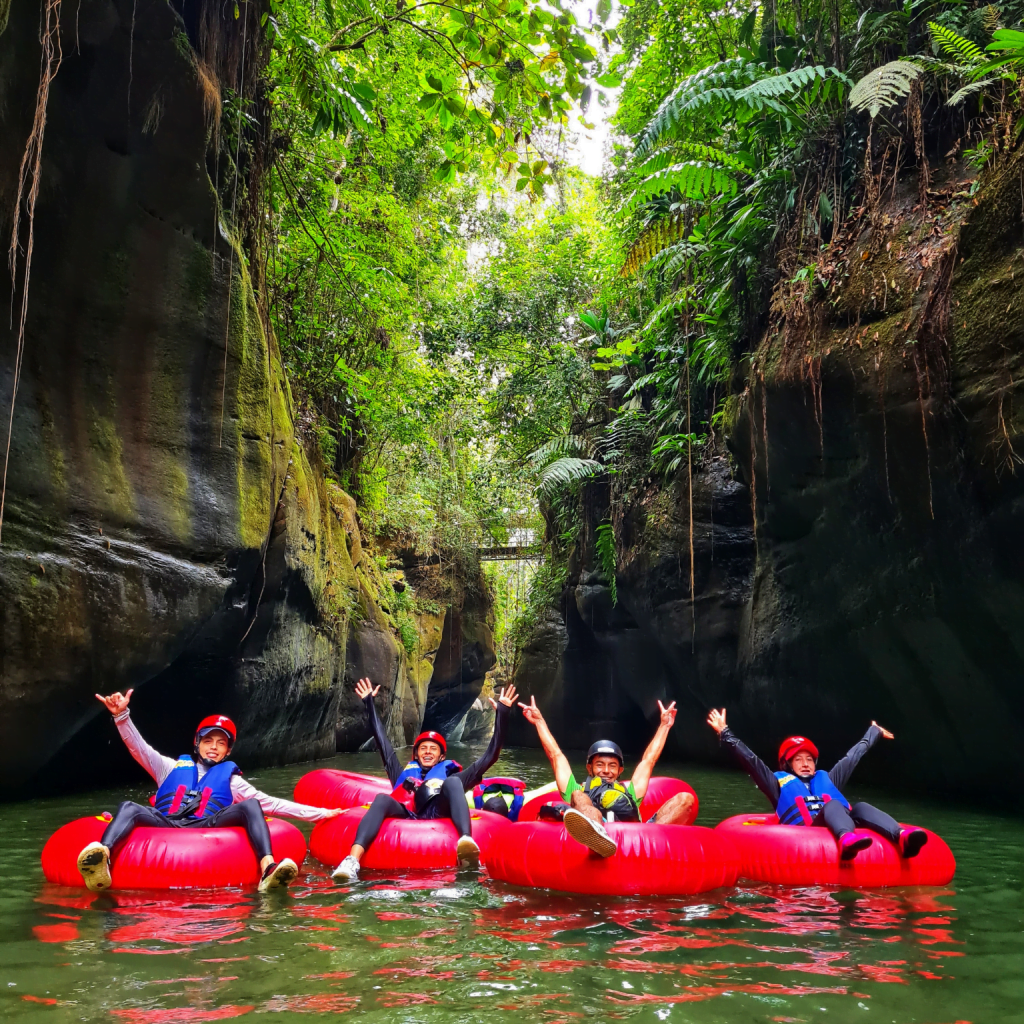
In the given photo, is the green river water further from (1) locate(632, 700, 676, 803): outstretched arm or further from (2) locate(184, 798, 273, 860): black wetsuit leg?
(1) locate(632, 700, 676, 803): outstretched arm

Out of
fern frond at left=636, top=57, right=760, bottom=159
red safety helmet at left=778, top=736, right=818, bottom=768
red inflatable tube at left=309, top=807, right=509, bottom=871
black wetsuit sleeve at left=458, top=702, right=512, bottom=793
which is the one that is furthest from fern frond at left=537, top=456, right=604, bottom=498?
red inflatable tube at left=309, top=807, right=509, bottom=871

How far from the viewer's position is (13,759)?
7.40 meters

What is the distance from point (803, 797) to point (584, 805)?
70.1 inches

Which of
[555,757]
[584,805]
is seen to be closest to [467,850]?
[555,757]

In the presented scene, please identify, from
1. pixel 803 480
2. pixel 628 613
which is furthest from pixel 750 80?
pixel 628 613

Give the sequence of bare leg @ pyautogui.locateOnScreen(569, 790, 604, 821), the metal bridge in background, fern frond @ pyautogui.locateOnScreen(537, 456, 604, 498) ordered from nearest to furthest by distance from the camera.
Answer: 1. bare leg @ pyautogui.locateOnScreen(569, 790, 604, 821)
2. fern frond @ pyautogui.locateOnScreen(537, 456, 604, 498)
3. the metal bridge in background

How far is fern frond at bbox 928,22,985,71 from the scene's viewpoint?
754 centimetres

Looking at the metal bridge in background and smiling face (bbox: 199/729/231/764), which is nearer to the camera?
smiling face (bbox: 199/729/231/764)

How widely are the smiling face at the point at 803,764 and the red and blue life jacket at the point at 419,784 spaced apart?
2542mm

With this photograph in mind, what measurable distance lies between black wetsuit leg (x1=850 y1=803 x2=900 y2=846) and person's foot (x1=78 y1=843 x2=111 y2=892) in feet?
15.0

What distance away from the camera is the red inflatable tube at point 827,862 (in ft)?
15.6

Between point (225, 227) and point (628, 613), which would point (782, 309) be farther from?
point (628, 613)

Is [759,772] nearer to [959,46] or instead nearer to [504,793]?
[504,793]

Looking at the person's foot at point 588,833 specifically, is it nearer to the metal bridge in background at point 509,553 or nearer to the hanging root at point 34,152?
the hanging root at point 34,152
